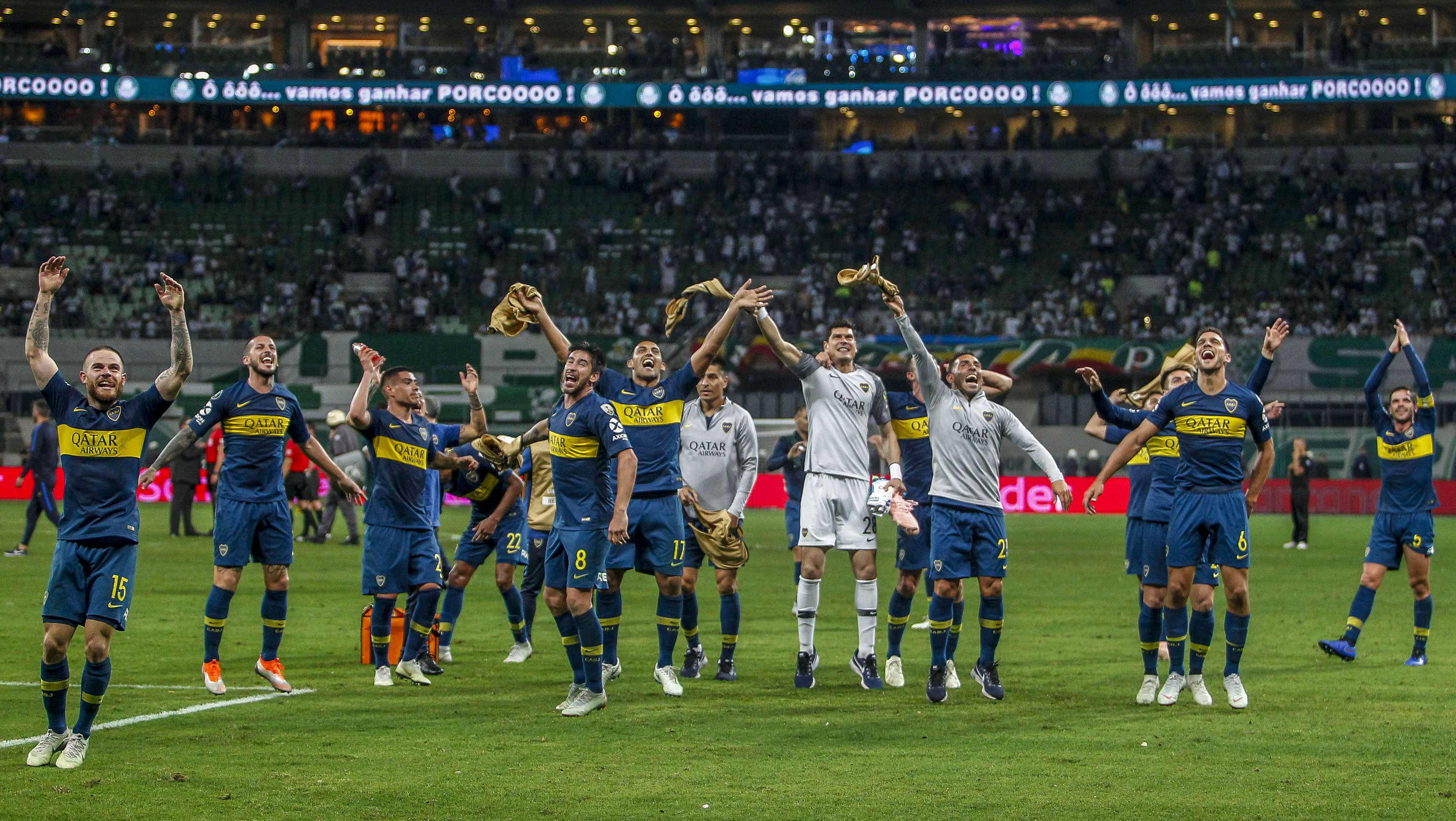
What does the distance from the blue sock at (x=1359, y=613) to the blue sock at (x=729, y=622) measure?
5654 mm

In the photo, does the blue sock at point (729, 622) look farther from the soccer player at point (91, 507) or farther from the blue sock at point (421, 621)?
the soccer player at point (91, 507)

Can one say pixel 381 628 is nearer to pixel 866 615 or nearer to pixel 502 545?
pixel 502 545

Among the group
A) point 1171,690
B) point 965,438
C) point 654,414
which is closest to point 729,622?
point 654,414

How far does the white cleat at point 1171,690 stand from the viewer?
11281mm

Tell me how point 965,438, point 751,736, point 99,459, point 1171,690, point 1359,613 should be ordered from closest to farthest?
point 99,459 < point 751,736 < point 1171,690 < point 965,438 < point 1359,613

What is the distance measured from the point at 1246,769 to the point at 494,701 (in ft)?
17.1

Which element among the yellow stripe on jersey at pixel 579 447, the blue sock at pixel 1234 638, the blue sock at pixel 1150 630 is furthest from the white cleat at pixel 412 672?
the blue sock at pixel 1234 638

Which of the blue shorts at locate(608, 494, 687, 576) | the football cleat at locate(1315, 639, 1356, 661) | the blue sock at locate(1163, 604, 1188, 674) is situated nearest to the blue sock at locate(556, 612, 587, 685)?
the blue shorts at locate(608, 494, 687, 576)

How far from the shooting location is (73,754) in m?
8.80

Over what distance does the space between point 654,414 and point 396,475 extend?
6.78 feet

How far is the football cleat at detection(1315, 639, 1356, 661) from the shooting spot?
13883 millimetres

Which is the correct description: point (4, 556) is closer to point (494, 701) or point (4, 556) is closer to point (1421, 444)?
point (494, 701)

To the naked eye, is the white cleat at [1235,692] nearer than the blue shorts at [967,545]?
Yes

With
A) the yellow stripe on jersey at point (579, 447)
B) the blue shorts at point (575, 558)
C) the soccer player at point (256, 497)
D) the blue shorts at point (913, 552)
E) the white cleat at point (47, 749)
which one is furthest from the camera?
the blue shorts at point (913, 552)
